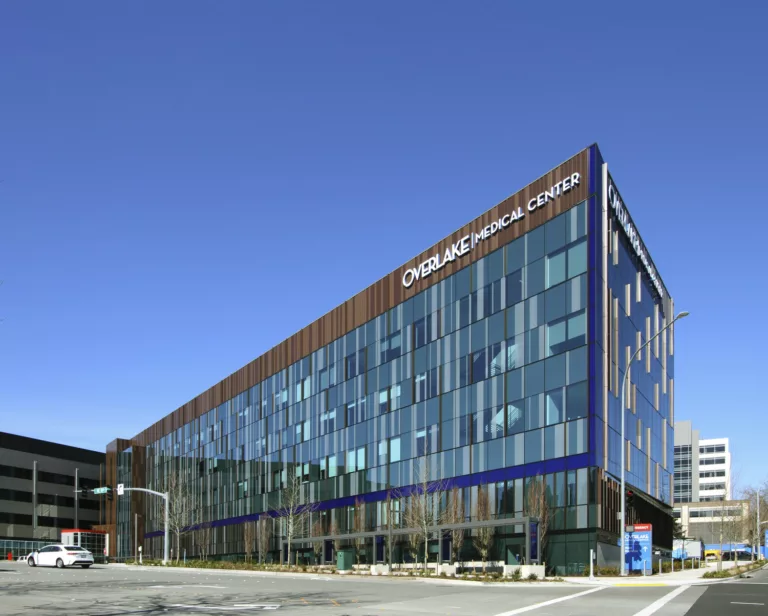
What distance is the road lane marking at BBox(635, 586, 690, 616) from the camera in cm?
2389

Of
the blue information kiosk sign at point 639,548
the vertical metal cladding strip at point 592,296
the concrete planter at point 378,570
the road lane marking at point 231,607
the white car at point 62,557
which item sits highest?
the vertical metal cladding strip at point 592,296

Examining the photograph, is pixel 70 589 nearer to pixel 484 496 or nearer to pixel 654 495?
pixel 484 496

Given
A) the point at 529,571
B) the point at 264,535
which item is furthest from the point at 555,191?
the point at 264,535

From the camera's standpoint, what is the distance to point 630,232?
57.2 meters

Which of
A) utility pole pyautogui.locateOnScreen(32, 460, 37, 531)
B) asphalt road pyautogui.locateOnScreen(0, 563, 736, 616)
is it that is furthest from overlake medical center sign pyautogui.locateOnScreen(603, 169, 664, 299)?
utility pole pyautogui.locateOnScreen(32, 460, 37, 531)

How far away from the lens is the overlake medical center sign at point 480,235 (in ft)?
170

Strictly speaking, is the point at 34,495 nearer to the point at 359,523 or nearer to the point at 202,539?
the point at 202,539

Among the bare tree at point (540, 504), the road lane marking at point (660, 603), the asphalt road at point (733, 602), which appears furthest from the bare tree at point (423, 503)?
the asphalt road at point (733, 602)

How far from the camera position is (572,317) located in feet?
164

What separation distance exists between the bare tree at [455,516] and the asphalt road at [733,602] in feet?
71.2

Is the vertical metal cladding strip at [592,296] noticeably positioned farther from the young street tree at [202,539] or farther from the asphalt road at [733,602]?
the young street tree at [202,539]

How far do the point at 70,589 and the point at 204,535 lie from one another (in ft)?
209

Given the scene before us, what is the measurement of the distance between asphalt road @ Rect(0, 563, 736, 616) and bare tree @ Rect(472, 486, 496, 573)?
1264 cm

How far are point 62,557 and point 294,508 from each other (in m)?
19.7
